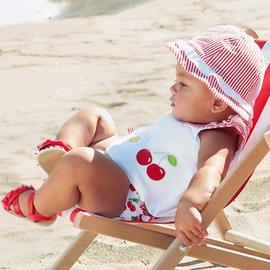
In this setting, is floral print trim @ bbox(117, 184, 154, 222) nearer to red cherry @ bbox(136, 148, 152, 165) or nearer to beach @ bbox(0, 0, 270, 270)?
red cherry @ bbox(136, 148, 152, 165)

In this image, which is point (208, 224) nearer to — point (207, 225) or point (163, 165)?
point (207, 225)

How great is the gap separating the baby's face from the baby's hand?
0.47 meters

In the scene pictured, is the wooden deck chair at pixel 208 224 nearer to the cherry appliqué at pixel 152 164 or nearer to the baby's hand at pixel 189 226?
the baby's hand at pixel 189 226

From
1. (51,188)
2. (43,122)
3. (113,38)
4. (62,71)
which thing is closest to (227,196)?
(51,188)

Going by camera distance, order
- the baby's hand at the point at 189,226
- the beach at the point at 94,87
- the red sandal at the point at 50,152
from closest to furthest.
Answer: the baby's hand at the point at 189,226
the red sandal at the point at 50,152
the beach at the point at 94,87

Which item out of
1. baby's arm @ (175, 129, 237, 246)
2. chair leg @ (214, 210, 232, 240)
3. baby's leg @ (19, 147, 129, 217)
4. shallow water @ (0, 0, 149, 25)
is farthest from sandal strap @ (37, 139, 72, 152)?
shallow water @ (0, 0, 149, 25)

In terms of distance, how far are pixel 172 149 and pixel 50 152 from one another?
0.45 meters

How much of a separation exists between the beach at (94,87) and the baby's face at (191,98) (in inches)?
34.4

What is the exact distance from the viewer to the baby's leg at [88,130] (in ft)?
11.5

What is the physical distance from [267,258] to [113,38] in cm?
477

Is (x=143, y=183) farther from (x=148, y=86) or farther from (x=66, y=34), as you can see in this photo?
(x=66, y=34)

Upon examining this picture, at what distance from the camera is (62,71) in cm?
714

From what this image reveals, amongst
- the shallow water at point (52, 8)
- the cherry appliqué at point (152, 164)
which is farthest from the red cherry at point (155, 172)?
the shallow water at point (52, 8)

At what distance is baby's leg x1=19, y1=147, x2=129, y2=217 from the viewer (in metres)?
3.17
